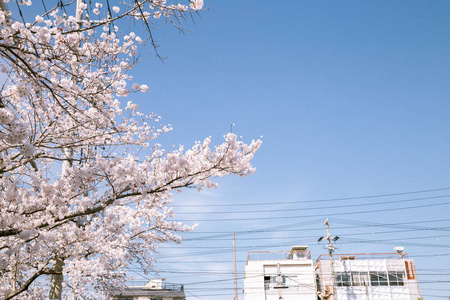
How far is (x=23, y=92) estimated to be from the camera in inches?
160

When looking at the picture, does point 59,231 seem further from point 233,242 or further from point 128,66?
point 233,242

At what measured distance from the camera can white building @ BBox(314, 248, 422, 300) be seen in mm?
29547

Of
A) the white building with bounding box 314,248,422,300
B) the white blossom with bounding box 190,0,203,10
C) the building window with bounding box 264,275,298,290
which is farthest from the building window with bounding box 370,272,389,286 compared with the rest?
the white blossom with bounding box 190,0,203,10

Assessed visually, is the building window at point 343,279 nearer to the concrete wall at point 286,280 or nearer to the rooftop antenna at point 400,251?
the concrete wall at point 286,280

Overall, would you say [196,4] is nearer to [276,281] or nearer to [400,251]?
[276,281]

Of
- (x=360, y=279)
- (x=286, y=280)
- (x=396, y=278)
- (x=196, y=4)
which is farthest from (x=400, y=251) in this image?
(x=196, y=4)

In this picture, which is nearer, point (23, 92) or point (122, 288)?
point (23, 92)

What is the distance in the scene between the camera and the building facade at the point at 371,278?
29.5 metres

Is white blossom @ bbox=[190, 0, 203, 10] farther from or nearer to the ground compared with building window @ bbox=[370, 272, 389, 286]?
farther from the ground

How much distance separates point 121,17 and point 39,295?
36.3 ft

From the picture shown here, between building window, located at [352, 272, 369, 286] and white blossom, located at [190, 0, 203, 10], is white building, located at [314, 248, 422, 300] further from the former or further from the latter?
white blossom, located at [190, 0, 203, 10]

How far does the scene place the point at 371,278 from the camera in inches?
1186

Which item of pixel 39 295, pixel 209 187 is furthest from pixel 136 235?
pixel 209 187

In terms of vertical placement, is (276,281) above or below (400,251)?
below
